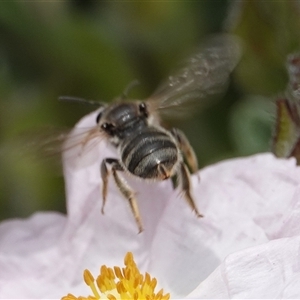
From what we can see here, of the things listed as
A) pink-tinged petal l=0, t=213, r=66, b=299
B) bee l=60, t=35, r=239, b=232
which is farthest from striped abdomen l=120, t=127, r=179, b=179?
pink-tinged petal l=0, t=213, r=66, b=299

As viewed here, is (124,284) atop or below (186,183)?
below

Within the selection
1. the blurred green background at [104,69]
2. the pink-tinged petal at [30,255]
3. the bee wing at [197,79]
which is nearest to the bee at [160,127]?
the bee wing at [197,79]

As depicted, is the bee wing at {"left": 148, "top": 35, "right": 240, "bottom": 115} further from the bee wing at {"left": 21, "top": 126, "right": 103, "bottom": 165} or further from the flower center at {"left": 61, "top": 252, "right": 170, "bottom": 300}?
the flower center at {"left": 61, "top": 252, "right": 170, "bottom": 300}

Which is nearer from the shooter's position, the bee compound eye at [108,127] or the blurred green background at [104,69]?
the bee compound eye at [108,127]

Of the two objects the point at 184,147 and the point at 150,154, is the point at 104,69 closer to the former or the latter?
the point at 184,147

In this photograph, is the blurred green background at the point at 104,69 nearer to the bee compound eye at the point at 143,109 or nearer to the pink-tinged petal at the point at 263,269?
the bee compound eye at the point at 143,109

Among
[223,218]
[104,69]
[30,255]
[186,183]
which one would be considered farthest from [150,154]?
[104,69]
